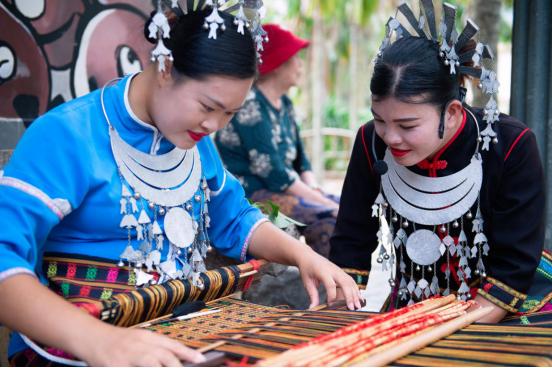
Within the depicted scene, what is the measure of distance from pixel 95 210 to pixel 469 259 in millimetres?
1346

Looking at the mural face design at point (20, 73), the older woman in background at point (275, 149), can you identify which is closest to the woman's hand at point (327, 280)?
the mural face design at point (20, 73)

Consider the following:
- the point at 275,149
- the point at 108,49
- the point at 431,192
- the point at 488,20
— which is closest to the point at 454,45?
the point at 431,192

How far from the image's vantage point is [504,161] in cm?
226

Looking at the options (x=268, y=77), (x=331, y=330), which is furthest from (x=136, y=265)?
(x=268, y=77)

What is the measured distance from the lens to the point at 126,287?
188 cm

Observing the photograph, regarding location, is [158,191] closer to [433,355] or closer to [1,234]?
[1,234]

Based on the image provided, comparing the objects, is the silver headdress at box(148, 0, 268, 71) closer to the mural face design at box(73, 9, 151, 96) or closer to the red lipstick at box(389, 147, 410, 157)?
the red lipstick at box(389, 147, 410, 157)

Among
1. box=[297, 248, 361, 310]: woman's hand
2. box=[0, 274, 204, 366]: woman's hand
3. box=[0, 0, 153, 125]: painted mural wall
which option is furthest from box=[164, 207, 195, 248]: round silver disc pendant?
box=[0, 0, 153, 125]: painted mural wall

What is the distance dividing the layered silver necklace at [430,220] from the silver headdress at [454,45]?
0.13m

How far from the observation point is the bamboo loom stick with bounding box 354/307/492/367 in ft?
4.43

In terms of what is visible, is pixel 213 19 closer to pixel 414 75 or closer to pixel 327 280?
pixel 414 75

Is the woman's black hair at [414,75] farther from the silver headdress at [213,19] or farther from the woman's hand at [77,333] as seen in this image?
the woman's hand at [77,333]

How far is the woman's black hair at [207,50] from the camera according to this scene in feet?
5.97

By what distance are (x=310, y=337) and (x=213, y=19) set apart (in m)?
0.93
